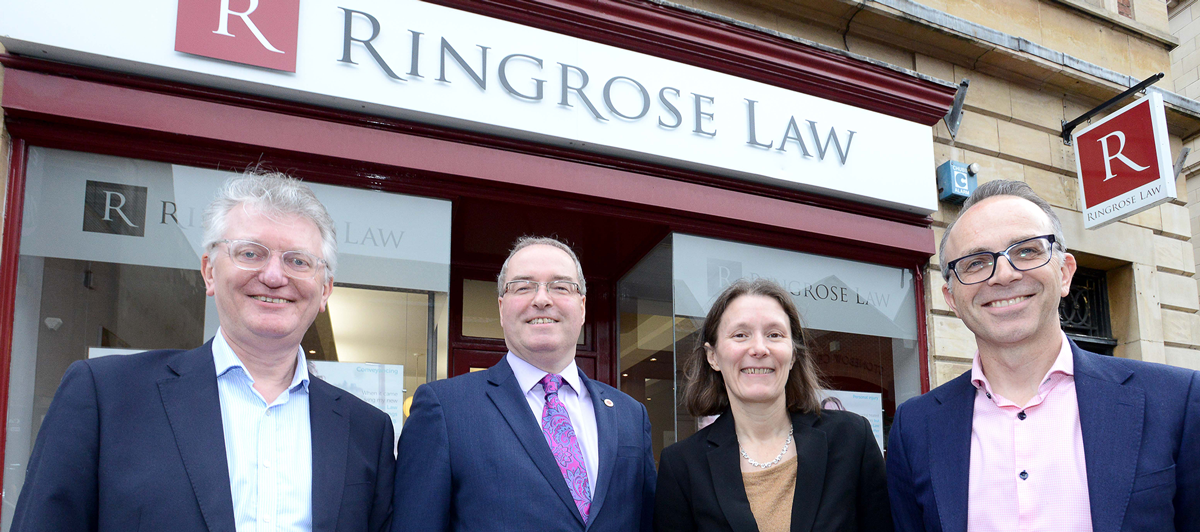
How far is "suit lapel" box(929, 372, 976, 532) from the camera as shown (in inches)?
90.2

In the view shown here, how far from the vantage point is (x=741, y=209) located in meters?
5.39

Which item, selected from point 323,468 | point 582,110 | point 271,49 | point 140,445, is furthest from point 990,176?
point 140,445

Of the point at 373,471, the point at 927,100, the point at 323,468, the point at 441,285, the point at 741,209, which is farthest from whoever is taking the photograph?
the point at 927,100

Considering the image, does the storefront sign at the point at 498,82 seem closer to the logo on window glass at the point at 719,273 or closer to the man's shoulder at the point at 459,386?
the logo on window glass at the point at 719,273

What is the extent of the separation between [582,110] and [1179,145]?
6.74m

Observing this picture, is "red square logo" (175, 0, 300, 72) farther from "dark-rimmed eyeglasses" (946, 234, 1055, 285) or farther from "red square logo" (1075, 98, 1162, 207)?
"red square logo" (1075, 98, 1162, 207)

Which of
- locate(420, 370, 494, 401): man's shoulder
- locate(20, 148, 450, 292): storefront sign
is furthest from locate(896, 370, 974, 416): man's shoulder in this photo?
locate(20, 148, 450, 292): storefront sign

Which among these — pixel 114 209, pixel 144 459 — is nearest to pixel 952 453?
pixel 144 459

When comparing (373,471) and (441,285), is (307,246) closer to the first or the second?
(373,471)

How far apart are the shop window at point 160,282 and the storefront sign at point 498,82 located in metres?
0.58

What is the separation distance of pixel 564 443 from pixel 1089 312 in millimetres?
6382

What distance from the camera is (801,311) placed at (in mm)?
5719

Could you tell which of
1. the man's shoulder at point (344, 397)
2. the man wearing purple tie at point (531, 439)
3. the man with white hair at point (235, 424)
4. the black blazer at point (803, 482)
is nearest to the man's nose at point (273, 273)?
the man with white hair at point (235, 424)

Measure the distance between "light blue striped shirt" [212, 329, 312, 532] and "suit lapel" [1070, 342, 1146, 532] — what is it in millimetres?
2209
